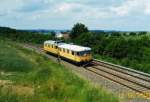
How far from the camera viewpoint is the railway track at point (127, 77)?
27031 mm

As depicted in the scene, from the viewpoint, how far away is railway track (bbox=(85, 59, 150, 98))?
2703cm

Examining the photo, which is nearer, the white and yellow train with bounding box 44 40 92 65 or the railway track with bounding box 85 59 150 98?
the railway track with bounding box 85 59 150 98

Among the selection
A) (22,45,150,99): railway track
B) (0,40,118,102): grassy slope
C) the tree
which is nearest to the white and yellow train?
(22,45,150,99): railway track

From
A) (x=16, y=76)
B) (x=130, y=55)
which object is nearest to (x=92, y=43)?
(x=130, y=55)

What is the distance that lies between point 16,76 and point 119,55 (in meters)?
25.8

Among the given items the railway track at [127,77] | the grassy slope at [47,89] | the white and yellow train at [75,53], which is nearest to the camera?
the grassy slope at [47,89]

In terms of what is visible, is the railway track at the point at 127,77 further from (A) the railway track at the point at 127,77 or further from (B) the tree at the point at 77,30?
(B) the tree at the point at 77,30

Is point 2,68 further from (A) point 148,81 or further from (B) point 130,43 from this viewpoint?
(B) point 130,43

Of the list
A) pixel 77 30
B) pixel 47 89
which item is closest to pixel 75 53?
pixel 47 89

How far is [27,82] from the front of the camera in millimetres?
30516

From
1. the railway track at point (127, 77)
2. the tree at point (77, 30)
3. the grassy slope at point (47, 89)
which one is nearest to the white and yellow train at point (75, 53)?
the railway track at point (127, 77)

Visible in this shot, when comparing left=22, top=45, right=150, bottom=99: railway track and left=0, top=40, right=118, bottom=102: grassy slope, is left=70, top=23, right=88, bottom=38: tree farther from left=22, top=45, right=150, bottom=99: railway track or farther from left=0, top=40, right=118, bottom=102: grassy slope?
left=0, top=40, right=118, bottom=102: grassy slope

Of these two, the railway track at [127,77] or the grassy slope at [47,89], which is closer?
Result: the grassy slope at [47,89]

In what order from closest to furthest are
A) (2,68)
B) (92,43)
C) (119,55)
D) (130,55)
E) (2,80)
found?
(2,80)
(2,68)
(130,55)
(119,55)
(92,43)
